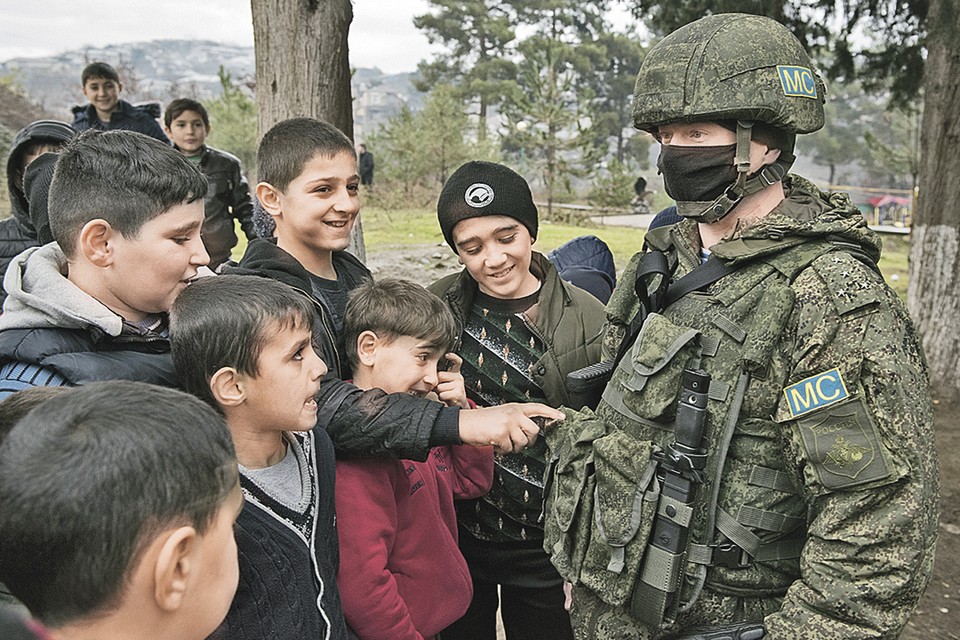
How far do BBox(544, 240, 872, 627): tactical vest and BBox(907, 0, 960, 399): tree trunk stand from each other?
5146mm

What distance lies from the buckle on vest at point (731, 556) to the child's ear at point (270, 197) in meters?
1.51

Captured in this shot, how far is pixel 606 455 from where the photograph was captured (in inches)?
71.4

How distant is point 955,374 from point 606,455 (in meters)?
5.68

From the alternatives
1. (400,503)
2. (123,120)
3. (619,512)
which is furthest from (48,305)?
(123,120)

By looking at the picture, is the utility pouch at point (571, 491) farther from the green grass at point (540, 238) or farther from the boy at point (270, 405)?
the green grass at point (540, 238)

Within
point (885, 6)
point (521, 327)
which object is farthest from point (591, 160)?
point (521, 327)

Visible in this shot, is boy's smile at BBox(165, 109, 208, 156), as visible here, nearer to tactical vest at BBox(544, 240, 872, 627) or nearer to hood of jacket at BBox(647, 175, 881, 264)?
tactical vest at BBox(544, 240, 872, 627)

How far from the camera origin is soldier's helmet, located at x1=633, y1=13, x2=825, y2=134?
1.80 m

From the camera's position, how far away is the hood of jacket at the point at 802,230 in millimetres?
1640

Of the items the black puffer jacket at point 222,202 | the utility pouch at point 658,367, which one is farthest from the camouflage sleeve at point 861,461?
the black puffer jacket at point 222,202

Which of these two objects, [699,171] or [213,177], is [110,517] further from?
[213,177]

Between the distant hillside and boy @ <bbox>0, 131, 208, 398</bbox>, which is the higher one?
the distant hillside

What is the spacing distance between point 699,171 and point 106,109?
224 inches

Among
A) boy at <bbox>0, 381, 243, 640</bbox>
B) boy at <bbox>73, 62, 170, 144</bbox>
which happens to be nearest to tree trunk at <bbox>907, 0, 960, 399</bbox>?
boy at <bbox>73, 62, 170, 144</bbox>
